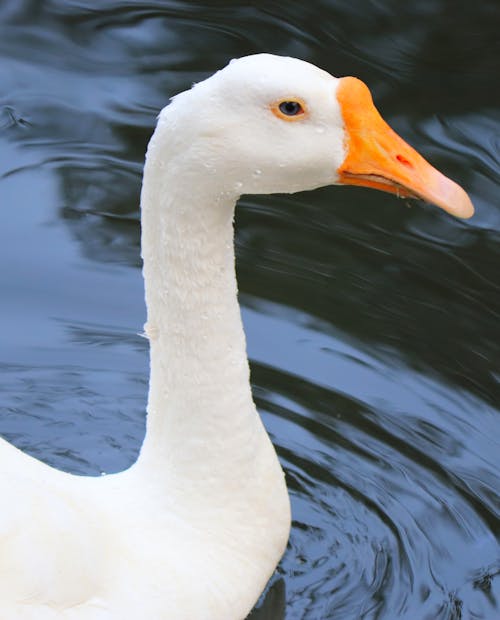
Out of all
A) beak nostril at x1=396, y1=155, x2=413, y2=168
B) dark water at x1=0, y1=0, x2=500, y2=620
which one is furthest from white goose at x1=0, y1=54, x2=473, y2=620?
dark water at x1=0, y1=0, x2=500, y2=620

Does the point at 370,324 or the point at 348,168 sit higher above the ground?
the point at 348,168

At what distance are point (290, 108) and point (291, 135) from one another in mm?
79

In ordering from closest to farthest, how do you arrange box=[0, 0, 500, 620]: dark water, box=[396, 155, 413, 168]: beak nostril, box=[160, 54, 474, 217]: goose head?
box=[160, 54, 474, 217]: goose head, box=[396, 155, 413, 168]: beak nostril, box=[0, 0, 500, 620]: dark water

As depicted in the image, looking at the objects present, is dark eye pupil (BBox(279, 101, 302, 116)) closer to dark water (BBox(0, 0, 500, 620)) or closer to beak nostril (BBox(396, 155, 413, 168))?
beak nostril (BBox(396, 155, 413, 168))

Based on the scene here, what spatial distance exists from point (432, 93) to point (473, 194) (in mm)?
901

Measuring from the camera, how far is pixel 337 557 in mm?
4527

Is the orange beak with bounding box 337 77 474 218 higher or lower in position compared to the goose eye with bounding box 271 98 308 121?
lower

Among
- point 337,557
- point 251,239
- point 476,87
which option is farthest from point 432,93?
point 337,557

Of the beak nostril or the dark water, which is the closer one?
the beak nostril

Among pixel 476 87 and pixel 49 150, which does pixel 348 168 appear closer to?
pixel 49 150

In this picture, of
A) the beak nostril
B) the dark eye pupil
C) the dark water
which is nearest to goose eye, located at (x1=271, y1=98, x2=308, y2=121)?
the dark eye pupil

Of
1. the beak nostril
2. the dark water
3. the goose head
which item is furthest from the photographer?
the dark water

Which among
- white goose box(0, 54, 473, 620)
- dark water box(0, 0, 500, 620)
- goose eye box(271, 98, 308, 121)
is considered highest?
goose eye box(271, 98, 308, 121)

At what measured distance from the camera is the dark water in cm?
466
